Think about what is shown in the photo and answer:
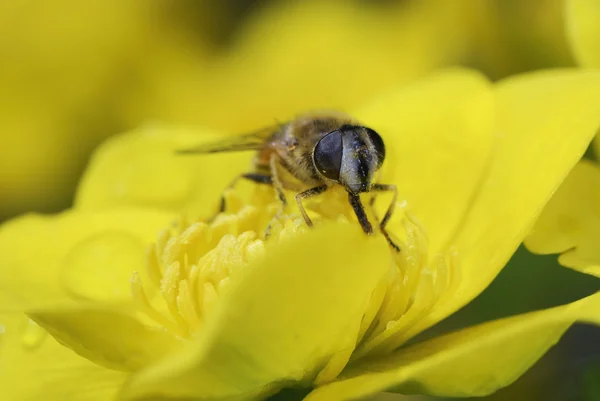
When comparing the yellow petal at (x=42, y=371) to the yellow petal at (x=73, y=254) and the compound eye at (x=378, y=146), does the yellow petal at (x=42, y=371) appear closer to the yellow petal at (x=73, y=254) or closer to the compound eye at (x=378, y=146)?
the yellow petal at (x=73, y=254)

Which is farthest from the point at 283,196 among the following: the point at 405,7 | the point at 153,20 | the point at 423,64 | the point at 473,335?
the point at 153,20

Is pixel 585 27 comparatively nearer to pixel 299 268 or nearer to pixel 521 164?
pixel 521 164

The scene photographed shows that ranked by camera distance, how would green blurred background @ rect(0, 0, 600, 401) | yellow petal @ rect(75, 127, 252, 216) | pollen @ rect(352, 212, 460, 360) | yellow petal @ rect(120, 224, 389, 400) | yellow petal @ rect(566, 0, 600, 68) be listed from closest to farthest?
yellow petal @ rect(120, 224, 389, 400)
pollen @ rect(352, 212, 460, 360)
yellow petal @ rect(566, 0, 600, 68)
yellow petal @ rect(75, 127, 252, 216)
green blurred background @ rect(0, 0, 600, 401)

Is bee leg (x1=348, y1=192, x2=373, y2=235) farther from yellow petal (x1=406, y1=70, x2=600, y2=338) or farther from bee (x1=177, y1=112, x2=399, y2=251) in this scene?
yellow petal (x1=406, y1=70, x2=600, y2=338)

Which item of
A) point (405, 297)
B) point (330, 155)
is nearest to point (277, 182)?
point (330, 155)

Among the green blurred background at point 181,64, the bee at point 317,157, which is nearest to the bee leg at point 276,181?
the bee at point 317,157

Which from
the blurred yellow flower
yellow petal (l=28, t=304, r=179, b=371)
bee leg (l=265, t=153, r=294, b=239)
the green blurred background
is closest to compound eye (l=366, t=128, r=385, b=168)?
bee leg (l=265, t=153, r=294, b=239)
